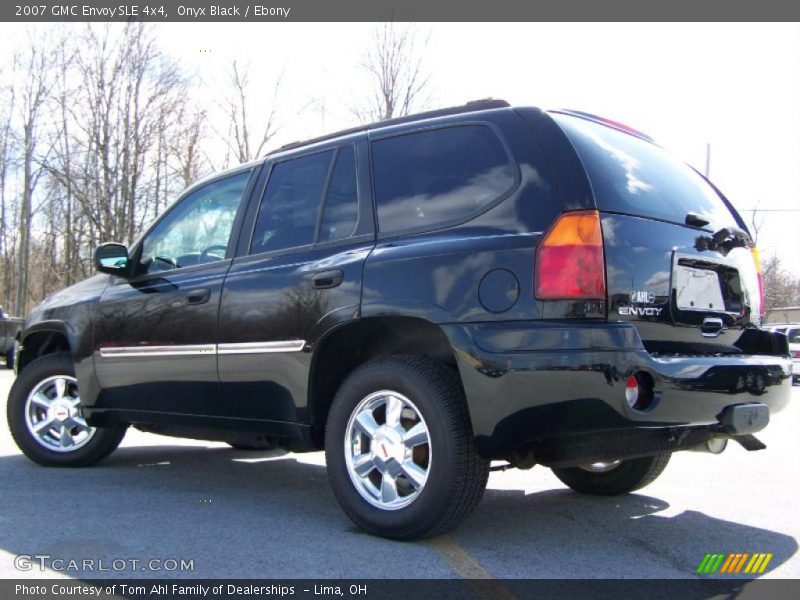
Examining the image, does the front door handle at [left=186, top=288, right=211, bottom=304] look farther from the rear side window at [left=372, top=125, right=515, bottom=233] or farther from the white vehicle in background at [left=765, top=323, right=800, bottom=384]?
the white vehicle in background at [left=765, top=323, right=800, bottom=384]

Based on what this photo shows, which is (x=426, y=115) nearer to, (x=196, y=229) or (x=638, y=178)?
(x=638, y=178)

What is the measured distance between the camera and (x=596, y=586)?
3.07 metres

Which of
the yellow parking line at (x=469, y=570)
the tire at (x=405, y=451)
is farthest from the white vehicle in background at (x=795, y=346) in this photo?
the tire at (x=405, y=451)

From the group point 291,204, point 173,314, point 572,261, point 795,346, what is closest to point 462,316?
point 572,261

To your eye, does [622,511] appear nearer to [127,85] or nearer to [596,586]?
[596,586]

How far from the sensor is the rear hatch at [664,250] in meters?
3.21

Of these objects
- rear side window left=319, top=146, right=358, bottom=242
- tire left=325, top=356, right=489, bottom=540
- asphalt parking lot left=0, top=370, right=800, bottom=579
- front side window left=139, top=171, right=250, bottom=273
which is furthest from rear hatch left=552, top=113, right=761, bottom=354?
front side window left=139, top=171, right=250, bottom=273

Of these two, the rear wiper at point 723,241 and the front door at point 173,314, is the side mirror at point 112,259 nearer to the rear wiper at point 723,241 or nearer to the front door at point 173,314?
the front door at point 173,314

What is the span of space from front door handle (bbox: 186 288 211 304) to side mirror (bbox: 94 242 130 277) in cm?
89

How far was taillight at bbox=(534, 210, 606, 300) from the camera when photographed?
10.2ft

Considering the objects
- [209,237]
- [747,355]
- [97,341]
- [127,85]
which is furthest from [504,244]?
[127,85]

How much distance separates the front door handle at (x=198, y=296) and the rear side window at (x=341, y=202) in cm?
85

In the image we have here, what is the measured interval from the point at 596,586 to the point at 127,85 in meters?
27.5

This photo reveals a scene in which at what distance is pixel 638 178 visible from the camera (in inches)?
141
